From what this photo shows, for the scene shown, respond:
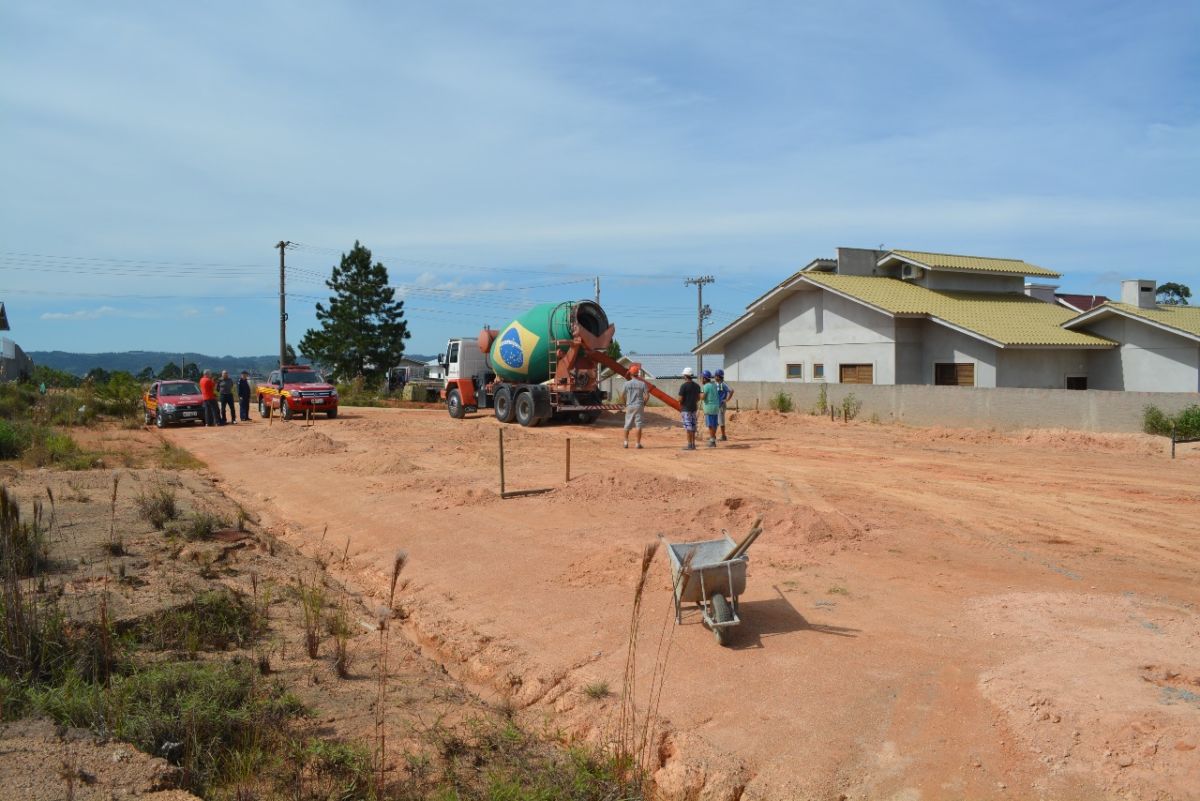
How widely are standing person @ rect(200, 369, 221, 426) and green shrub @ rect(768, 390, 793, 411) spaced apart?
61.0 ft

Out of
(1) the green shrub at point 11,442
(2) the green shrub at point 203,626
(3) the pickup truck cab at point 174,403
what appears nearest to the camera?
(2) the green shrub at point 203,626

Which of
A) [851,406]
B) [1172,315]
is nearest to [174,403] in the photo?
[851,406]

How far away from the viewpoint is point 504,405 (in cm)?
2747

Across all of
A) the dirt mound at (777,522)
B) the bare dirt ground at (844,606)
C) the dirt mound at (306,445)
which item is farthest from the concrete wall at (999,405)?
the dirt mound at (306,445)

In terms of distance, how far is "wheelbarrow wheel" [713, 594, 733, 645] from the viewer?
7.25 m

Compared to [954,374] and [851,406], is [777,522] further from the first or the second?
[954,374]

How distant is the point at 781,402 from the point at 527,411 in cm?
928

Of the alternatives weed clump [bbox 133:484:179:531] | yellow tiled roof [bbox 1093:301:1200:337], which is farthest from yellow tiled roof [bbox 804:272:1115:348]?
weed clump [bbox 133:484:179:531]

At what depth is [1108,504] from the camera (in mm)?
13047

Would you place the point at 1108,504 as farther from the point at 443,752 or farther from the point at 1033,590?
the point at 443,752

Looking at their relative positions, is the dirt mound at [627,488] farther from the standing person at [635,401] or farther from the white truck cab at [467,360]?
the white truck cab at [467,360]

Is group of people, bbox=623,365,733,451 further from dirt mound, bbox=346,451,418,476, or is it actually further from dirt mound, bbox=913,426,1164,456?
dirt mound, bbox=913,426,1164,456

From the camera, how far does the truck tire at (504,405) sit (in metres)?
27.2

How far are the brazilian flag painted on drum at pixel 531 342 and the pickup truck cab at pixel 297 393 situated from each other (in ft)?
22.4
